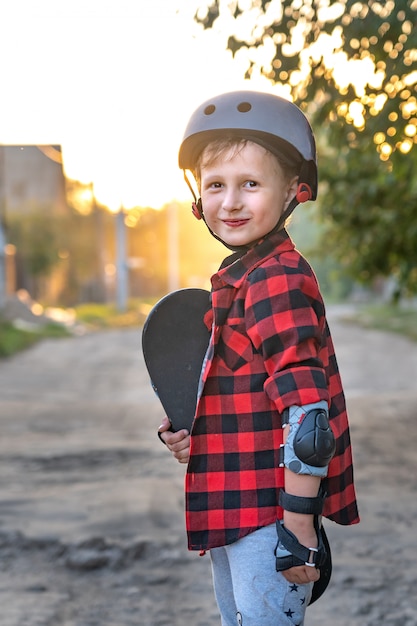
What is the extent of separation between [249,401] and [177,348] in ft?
1.14

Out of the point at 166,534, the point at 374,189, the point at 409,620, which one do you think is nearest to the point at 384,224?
the point at 374,189

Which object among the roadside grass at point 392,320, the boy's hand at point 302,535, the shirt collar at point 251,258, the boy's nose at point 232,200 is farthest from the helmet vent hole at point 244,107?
the roadside grass at point 392,320

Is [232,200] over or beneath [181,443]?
over

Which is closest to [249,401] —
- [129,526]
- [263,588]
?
[263,588]

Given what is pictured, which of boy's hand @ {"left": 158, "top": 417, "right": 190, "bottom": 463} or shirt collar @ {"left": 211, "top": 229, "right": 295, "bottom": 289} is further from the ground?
shirt collar @ {"left": 211, "top": 229, "right": 295, "bottom": 289}

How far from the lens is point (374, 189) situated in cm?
780

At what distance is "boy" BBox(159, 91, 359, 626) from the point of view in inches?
77.0

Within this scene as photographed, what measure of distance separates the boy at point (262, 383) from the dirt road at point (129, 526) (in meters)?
1.59

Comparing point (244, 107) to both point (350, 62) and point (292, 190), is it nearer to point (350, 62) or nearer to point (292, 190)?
point (292, 190)

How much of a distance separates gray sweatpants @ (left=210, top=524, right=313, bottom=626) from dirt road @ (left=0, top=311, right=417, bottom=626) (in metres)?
1.54

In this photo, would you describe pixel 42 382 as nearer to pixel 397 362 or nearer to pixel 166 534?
pixel 397 362

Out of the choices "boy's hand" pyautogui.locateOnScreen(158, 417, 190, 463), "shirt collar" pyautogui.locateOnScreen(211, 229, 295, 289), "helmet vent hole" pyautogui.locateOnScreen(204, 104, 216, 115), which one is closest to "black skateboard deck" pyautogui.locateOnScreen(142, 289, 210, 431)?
"boy's hand" pyautogui.locateOnScreen(158, 417, 190, 463)

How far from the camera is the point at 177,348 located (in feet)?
7.72

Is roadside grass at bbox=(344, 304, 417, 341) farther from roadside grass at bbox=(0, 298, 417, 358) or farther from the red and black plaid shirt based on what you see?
the red and black plaid shirt
